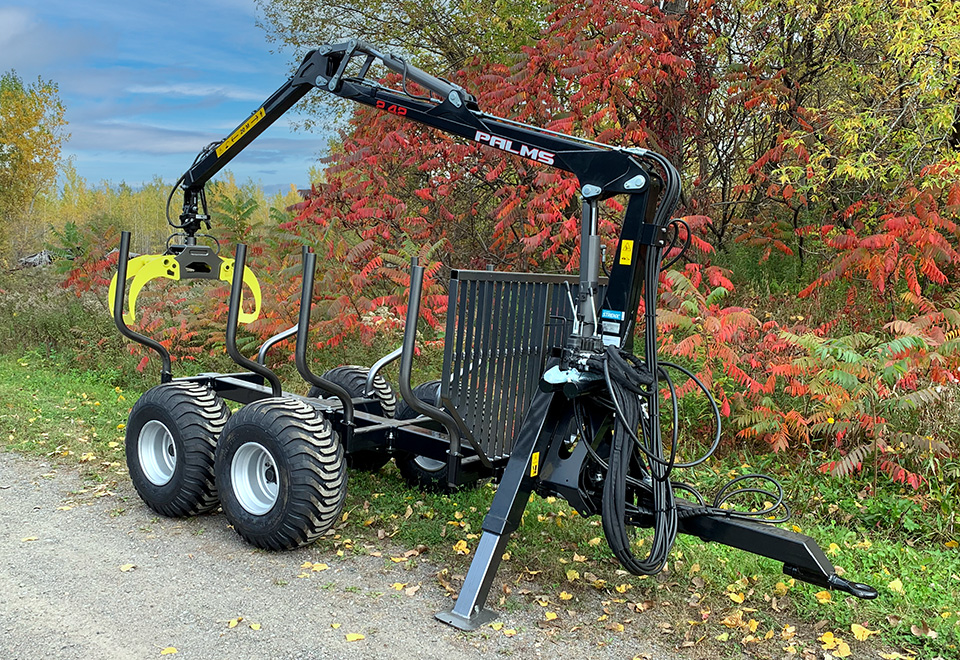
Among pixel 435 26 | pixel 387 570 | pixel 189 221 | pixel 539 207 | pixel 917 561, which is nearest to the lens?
pixel 387 570

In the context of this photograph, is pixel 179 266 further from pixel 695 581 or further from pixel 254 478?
pixel 695 581

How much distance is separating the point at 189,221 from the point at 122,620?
3447 millimetres

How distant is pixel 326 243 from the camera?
9.31 meters

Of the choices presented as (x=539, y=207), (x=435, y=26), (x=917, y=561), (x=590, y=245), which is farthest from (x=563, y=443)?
(x=435, y=26)

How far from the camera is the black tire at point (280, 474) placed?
4.79 meters

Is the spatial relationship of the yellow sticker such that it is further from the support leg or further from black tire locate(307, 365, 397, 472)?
the support leg

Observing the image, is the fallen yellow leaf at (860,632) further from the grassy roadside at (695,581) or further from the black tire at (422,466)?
the black tire at (422,466)

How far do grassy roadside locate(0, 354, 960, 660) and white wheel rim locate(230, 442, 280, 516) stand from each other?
18.0 inches

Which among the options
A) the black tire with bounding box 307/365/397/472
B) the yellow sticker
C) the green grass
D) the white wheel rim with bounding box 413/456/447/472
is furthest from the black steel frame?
the green grass

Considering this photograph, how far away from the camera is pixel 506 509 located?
4371 mm

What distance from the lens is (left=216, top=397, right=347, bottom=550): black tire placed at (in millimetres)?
4793

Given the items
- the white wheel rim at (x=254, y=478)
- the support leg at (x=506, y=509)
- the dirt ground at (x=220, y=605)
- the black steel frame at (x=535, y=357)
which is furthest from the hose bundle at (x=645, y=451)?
the white wheel rim at (x=254, y=478)

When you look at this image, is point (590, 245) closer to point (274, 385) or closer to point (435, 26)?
point (274, 385)

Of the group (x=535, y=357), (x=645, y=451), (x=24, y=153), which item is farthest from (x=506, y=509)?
(x=24, y=153)
